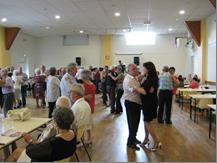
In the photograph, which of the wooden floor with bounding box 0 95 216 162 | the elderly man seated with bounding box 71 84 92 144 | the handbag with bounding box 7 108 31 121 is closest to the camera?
the handbag with bounding box 7 108 31 121

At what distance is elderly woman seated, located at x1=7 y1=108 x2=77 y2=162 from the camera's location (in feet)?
7.74

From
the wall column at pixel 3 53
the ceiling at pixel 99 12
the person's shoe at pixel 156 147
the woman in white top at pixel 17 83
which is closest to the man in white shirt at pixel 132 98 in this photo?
the person's shoe at pixel 156 147

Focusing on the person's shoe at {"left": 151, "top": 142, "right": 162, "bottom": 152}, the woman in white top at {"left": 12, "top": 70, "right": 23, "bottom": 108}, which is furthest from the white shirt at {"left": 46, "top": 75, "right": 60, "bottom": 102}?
the woman in white top at {"left": 12, "top": 70, "right": 23, "bottom": 108}

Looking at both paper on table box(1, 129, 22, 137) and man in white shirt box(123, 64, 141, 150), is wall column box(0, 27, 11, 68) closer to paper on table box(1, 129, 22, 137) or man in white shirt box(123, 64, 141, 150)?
man in white shirt box(123, 64, 141, 150)

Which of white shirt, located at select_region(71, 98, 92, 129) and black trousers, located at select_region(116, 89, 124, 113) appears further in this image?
black trousers, located at select_region(116, 89, 124, 113)

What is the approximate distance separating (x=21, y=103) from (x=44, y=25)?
4.39 m

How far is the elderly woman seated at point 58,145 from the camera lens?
236 centimetres

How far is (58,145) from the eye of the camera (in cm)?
239

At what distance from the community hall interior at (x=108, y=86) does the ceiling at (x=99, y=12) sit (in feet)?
0.11

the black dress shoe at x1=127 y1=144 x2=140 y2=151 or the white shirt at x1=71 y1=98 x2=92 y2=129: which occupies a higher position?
the white shirt at x1=71 y1=98 x2=92 y2=129

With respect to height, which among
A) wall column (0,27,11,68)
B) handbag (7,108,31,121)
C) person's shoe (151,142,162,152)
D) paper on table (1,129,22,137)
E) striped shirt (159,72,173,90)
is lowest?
person's shoe (151,142,162,152)

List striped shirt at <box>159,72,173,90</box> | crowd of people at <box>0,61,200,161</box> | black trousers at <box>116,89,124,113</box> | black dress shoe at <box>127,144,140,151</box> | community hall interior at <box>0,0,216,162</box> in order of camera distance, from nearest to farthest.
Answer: crowd of people at <box>0,61,200,161</box>
community hall interior at <box>0,0,216,162</box>
black dress shoe at <box>127,144,140,151</box>
striped shirt at <box>159,72,173,90</box>
black trousers at <box>116,89,124,113</box>

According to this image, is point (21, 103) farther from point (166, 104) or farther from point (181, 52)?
point (181, 52)

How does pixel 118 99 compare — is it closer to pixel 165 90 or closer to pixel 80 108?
pixel 165 90
